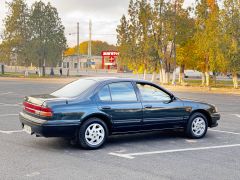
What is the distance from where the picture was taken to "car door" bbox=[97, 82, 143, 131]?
23.8 feet

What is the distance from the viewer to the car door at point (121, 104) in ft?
23.8

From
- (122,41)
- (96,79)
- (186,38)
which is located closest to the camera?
(96,79)

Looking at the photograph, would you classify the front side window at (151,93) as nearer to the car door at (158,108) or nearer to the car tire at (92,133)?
the car door at (158,108)

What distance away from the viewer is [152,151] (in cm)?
696

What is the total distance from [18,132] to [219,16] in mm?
23600

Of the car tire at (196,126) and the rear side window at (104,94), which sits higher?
the rear side window at (104,94)

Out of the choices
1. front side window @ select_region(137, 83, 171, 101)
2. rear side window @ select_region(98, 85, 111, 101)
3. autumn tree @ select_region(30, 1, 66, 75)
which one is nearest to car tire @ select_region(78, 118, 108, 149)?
rear side window @ select_region(98, 85, 111, 101)

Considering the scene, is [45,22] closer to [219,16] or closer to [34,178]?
[219,16]

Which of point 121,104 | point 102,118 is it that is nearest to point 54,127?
point 102,118

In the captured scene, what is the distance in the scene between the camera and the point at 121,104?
289 inches

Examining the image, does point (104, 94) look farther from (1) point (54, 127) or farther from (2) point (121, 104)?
(1) point (54, 127)

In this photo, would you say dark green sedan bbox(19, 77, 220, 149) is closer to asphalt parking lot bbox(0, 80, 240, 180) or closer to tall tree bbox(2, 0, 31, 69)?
asphalt parking lot bbox(0, 80, 240, 180)

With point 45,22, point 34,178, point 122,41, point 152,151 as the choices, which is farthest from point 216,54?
point 45,22

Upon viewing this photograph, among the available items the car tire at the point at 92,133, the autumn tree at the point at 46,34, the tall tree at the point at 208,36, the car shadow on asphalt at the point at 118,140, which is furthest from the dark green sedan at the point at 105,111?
the autumn tree at the point at 46,34
